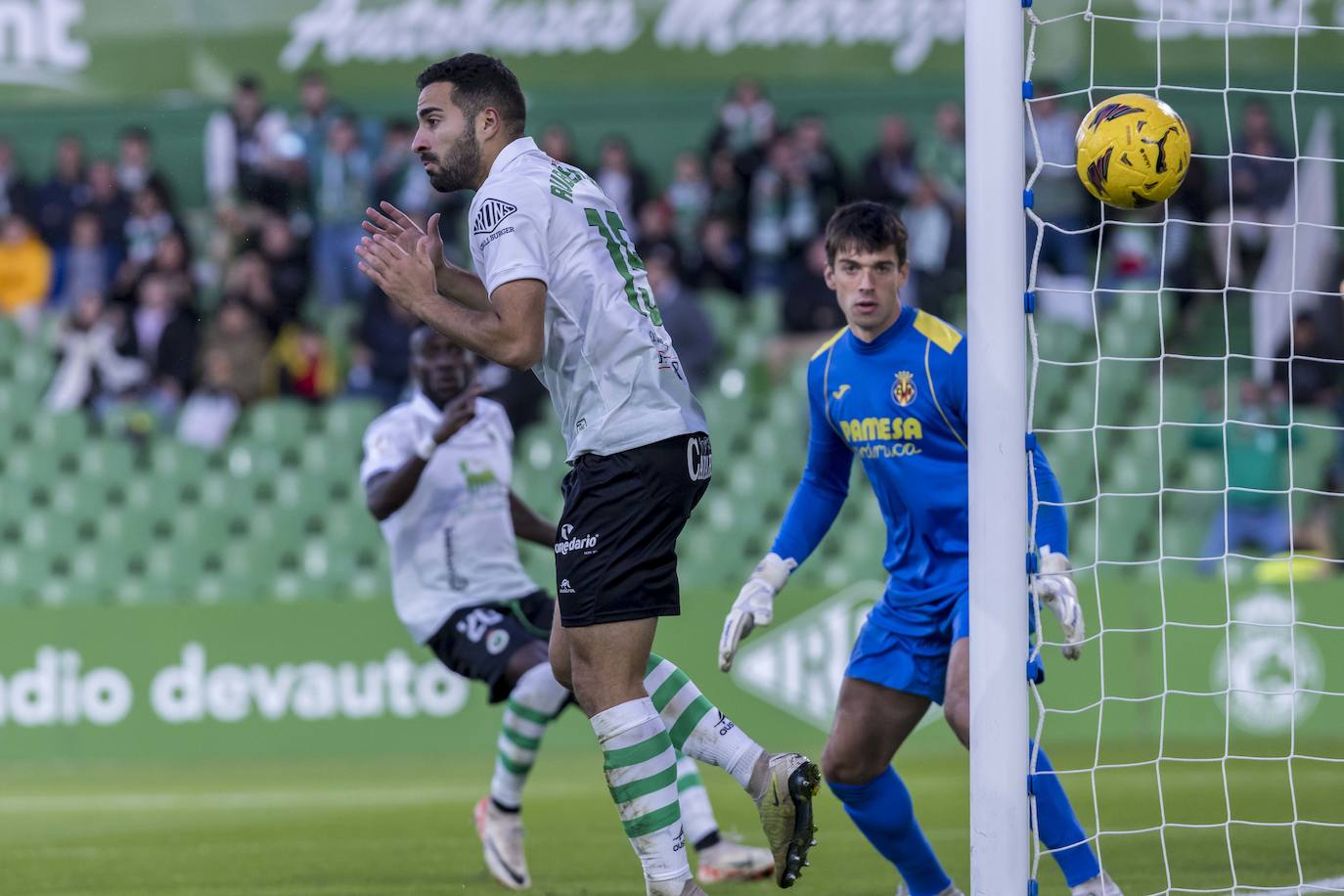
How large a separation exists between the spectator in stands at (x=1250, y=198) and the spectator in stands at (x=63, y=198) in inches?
333

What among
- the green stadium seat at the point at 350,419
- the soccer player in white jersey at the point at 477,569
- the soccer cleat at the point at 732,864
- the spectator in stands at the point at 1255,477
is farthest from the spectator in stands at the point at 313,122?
the soccer cleat at the point at 732,864

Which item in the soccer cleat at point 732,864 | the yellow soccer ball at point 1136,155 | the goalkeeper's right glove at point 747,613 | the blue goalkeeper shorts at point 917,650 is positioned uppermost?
the yellow soccer ball at point 1136,155

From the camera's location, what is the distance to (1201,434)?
39.0 feet

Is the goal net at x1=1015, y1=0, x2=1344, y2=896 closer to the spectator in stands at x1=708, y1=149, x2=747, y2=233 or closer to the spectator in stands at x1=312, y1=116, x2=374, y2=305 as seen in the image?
the spectator in stands at x1=708, y1=149, x2=747, y2=233

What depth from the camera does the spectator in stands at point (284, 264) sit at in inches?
499

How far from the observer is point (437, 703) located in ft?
35.0

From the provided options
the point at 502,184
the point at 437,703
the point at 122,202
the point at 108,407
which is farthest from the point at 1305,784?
the point at 122,202

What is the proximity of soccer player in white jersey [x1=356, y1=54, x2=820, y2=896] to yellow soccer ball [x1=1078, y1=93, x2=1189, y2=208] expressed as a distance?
4.15 ft

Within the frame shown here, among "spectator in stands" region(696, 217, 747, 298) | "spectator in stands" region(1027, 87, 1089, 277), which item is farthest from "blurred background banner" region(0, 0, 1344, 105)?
"spectator in stands" region(696, 217, 747, 298)

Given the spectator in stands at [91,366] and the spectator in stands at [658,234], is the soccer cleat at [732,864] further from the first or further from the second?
the spectator in stands at [91,366]

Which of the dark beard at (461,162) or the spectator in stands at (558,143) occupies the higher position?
the spectator in stands at (558,143)

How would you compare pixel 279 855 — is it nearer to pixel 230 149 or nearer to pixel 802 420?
pixel 802 420

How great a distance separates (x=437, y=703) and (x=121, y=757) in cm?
198

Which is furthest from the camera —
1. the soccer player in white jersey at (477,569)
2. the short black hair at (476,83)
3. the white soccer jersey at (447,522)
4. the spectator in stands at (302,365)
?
the spectator in stands at (302,365)
